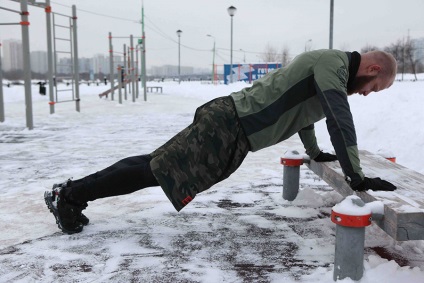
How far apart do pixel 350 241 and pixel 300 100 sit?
31.5 inches

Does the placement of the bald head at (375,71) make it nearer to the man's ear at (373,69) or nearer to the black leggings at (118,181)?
the man's ear at (373,69)

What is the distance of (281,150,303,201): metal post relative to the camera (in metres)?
3.34

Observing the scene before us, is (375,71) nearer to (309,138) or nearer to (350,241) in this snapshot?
(309,138)

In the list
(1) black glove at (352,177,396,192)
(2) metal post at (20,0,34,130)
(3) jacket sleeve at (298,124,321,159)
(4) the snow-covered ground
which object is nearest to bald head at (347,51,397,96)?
(1) black glove at (352,177,396,192)

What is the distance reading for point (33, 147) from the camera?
6.41 m

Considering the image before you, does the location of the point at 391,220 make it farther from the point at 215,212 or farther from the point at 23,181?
the point at 23,181

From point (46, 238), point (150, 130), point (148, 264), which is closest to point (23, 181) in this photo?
point (46, 238)

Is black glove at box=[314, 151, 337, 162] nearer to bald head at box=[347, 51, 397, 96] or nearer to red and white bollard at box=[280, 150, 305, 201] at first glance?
red and white bollard at box=[280, 150, 305, 201]

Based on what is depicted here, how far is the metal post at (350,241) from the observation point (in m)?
1.91

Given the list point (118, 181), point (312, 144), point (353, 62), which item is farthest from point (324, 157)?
point (118, 181)

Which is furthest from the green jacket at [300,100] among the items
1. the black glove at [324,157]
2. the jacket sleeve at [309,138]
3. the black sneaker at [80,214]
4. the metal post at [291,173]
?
the black sneaker at [80,214]

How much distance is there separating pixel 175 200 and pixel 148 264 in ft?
1.23

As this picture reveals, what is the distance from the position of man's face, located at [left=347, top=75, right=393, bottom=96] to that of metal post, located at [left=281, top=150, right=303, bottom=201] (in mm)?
1037

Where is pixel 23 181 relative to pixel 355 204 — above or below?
below
